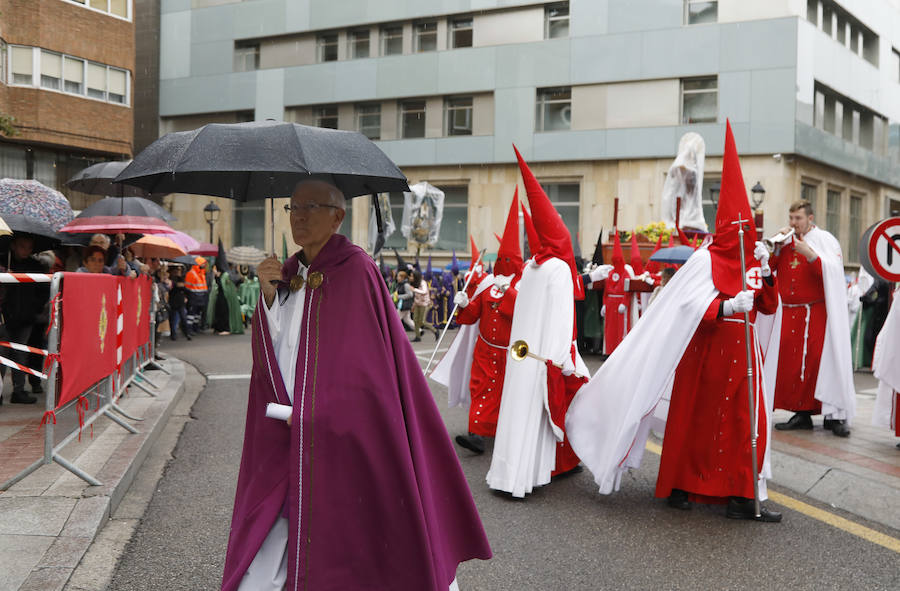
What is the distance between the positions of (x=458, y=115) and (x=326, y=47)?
7.25m

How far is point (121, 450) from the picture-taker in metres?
6.42

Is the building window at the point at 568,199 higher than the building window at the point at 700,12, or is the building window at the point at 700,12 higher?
the building window at the point at 700,12

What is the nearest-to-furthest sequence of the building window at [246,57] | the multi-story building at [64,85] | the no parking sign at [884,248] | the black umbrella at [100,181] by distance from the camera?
the no parking sign at [884,248] < the black umbrella at [100,181] < the multi-story building at [64,85] < the building window at [246,57]

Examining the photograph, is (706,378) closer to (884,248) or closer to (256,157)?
(884,248)

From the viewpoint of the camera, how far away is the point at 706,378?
17.9 feet

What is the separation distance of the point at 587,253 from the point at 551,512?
90.7 feet

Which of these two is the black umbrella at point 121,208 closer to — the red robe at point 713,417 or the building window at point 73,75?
the red robe at point 713,417

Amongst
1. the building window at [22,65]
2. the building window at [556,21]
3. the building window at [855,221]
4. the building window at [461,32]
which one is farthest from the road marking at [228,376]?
the building window at [855,221]

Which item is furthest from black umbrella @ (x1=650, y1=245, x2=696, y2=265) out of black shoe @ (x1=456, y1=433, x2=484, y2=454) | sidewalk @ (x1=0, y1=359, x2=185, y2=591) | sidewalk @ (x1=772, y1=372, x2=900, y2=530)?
sidewalk @ (x1=0, y1=359, x2=185, y2=591)

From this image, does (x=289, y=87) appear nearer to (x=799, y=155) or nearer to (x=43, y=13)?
(x=43, y=13)

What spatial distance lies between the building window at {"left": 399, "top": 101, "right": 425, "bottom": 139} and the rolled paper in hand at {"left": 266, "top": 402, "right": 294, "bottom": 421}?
108 feet

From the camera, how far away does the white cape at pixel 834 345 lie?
770cm

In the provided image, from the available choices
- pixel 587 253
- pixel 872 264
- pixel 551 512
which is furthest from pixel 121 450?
pixel 587 253

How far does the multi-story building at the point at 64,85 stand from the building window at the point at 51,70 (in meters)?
0.03
